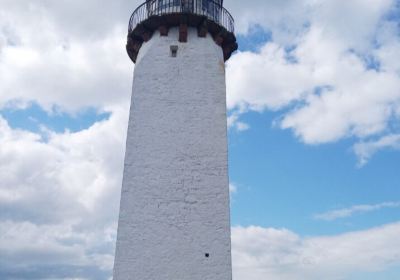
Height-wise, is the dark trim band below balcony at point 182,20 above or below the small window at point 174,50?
above

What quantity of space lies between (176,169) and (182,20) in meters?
5.77

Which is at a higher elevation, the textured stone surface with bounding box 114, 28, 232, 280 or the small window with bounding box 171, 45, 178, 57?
the small window with bounding box 171, 45, 178, 57

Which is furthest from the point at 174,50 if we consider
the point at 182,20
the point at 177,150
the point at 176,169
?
the point at 176,169

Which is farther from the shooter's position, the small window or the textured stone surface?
the small window

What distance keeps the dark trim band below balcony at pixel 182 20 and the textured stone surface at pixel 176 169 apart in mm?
398

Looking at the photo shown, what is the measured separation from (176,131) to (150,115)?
1088 millimetres

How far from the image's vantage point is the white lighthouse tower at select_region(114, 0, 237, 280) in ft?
42.1

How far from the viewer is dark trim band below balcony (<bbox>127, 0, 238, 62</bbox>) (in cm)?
1617

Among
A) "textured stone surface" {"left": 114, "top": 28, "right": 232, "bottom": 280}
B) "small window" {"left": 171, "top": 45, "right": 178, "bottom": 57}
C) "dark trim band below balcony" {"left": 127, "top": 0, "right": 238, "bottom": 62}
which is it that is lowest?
"textured stone surface" {"left": 114, "top": 28, "right": 232, "bottom": 280}

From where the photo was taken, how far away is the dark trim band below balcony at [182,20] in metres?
16.2

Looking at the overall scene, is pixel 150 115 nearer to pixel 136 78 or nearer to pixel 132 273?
pixel 136 78

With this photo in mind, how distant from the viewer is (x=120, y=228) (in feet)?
43.2

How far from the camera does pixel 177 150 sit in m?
14.3

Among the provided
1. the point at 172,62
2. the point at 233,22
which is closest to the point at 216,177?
the point at 172,62
